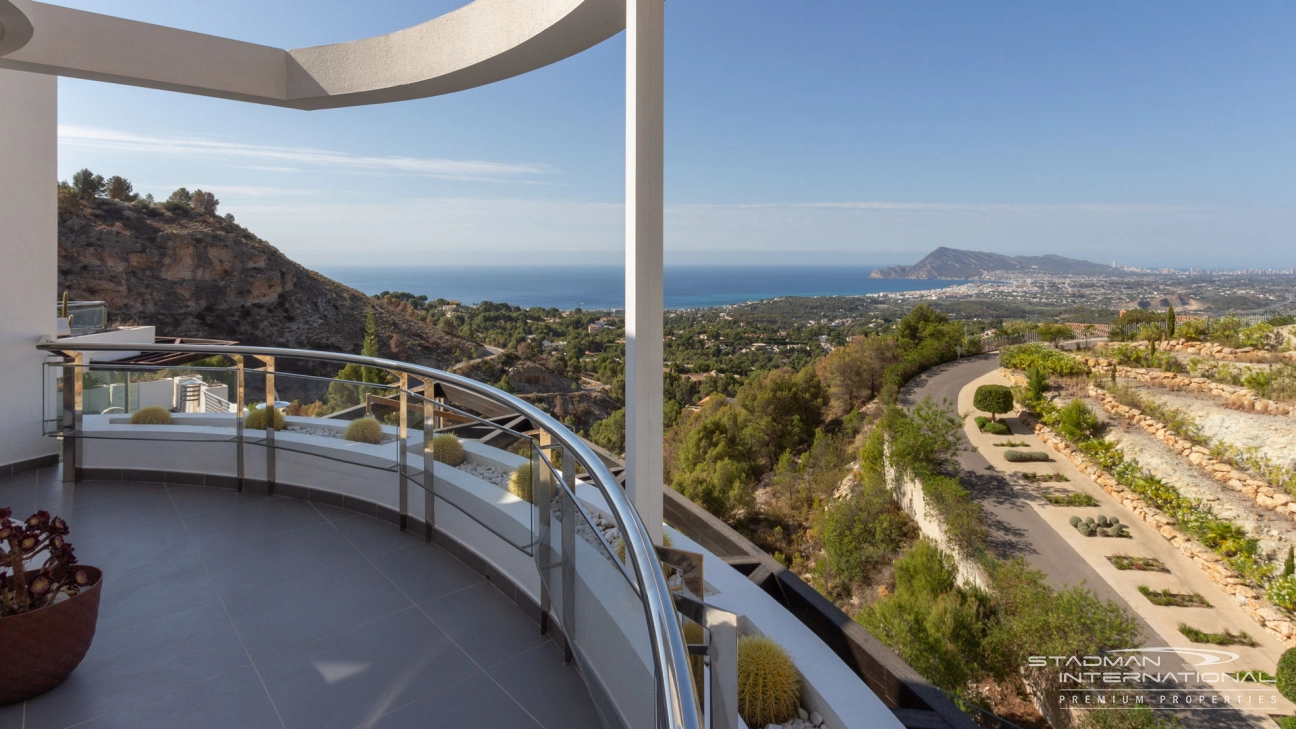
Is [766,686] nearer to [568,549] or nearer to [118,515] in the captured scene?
[568,549]

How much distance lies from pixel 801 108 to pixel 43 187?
25.1 meters

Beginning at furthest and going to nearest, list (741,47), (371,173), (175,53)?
(371,173) → (741,47) → (175,53)

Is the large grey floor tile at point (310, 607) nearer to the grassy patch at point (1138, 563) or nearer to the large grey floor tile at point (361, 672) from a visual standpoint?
the large grey floor tile at point (361, 672)

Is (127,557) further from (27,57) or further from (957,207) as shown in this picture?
(957,207)

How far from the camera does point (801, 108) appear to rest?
2497 centimetres

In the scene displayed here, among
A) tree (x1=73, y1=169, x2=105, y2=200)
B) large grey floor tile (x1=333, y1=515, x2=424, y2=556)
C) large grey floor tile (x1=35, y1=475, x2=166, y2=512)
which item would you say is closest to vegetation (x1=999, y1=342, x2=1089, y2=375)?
large grey floor tile (x1=333, y1=515, x2=424, y2=556)

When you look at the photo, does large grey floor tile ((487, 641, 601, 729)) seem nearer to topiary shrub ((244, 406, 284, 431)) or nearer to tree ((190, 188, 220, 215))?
topiary shrub ((244, 406, 284, 431))

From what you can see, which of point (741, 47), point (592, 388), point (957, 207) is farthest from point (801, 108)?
point (592, 388)

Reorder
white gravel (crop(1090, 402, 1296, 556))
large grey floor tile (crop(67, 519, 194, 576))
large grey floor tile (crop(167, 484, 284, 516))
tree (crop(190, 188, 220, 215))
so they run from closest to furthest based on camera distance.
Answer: large grey floor tile (crop(67, 519, 194, 576)) < large grey floor tile (crop(167, 484, 284, 516)) < white gravel (crop(1090, 402, 1296, 556)) < tree (crop(190, 188, 220, 215))

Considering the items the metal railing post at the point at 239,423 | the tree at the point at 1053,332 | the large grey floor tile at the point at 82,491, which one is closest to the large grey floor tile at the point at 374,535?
the metal railing post at the point at 239,423

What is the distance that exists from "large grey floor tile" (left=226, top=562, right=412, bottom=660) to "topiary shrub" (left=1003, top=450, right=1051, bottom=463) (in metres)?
11.9

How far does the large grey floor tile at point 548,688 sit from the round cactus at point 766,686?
4.43ft

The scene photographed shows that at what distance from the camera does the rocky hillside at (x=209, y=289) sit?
2145 centimetres

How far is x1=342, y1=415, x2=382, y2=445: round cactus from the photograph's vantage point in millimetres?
3385
